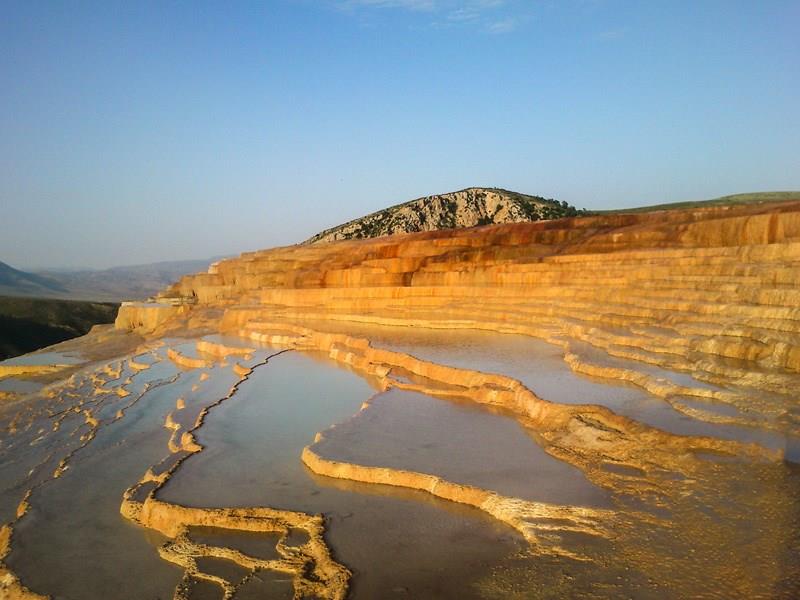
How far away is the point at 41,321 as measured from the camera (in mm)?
43688

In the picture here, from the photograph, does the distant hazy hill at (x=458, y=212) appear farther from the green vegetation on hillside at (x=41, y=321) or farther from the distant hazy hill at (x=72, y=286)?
the distant hazy hill at (x=72, y=286)

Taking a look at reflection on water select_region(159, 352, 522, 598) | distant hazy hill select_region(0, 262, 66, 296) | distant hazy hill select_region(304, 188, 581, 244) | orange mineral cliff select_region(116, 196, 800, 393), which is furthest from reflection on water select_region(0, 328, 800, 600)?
distant hazy hill select_region(0, 262, 66, 296)

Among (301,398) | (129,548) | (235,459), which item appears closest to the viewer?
(129,548)

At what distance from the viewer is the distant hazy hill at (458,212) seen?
46.1 metres

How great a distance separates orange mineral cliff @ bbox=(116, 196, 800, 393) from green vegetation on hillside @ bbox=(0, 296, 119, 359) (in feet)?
47.1

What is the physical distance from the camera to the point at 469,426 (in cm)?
664

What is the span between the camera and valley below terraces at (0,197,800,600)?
378 cm

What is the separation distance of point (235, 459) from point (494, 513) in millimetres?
2962

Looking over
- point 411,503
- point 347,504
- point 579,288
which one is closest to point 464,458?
point 411,503

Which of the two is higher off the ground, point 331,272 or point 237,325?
point 331,272

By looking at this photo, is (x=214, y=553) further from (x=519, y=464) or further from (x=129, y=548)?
(x=519, y=464)

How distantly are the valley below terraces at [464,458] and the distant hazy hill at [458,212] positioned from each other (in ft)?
106

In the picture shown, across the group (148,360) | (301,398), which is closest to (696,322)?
(301,398)

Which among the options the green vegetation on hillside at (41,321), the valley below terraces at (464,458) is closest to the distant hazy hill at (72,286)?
the green vegetation on hillside at (41,321)
